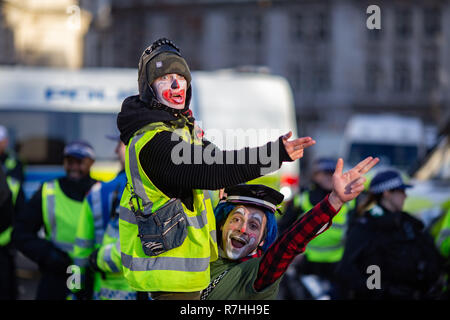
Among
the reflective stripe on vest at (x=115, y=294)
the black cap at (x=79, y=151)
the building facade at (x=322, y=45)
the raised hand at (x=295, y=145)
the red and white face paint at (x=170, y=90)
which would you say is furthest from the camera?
the building facade at (x=322, y=45)

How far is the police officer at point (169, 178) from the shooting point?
2229mm

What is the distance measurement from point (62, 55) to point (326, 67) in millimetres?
21196

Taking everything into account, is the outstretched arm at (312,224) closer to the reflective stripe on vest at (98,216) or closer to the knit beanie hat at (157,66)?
the knit beanie hat at (157,66)

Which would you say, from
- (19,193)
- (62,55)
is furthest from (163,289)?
(62,55)

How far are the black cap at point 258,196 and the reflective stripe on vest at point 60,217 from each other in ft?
7.35

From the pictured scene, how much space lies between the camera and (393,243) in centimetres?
443

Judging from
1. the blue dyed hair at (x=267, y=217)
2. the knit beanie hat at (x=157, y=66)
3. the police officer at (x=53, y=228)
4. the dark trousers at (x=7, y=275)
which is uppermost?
the knit beanie hat at (x=157, y=66)

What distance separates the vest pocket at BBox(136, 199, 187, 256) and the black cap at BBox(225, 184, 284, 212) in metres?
0.45

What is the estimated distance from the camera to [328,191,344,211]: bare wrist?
2.40 meters

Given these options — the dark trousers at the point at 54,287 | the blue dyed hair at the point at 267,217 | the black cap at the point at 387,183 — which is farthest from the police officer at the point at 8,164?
the blue dyed hair at the point at 267,217

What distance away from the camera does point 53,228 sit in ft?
15.5

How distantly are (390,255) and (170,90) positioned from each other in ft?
8.20

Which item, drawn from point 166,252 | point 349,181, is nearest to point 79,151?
point 166,252

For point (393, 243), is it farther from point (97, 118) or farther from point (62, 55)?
point (62, 55)
